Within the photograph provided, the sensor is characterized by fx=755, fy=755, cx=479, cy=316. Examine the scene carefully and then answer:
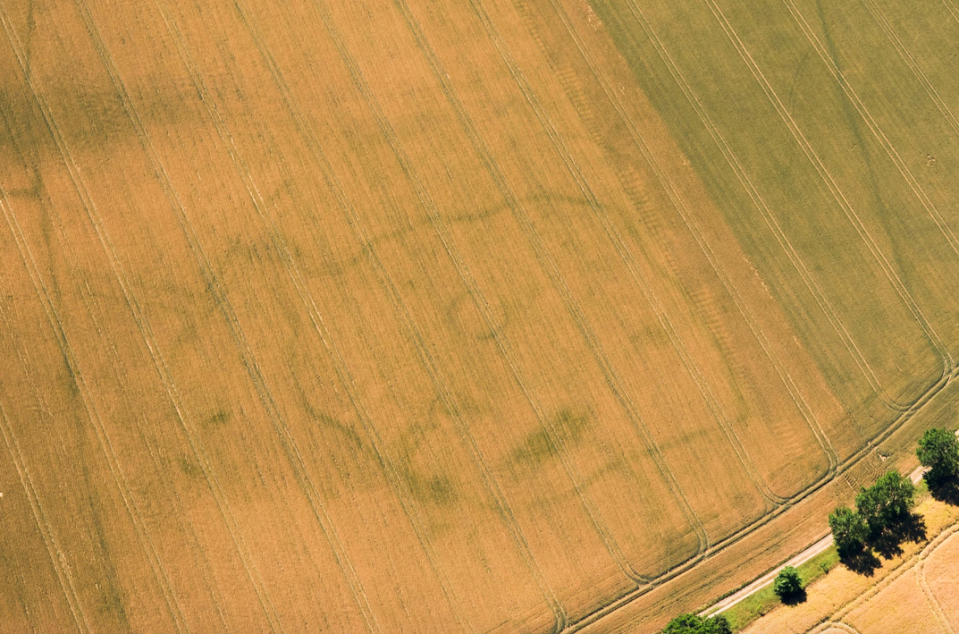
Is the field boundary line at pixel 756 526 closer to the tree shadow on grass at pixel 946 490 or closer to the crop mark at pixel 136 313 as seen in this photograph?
the tree shadow on grass at pixel 946 490

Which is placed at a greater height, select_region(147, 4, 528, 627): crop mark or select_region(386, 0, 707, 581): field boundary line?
select_region(386, 0, 707, 581): field boundary line

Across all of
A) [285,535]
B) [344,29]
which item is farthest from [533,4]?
[285,535]

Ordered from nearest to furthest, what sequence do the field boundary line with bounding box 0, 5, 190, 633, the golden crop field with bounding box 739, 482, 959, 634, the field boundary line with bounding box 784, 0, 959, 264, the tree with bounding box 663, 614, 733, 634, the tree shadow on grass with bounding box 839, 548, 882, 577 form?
the tree with bounding box 663, 614, 733, 634 < the golden crop field with bounding box 739, 482, 959, 634 < the field boundary line with bounding box 0, 5, 190, 633 < the tree shadow on grass with bounding box 839, 548, 882, 577 < the field boundary line with bounding box 784, 0, 959, 264

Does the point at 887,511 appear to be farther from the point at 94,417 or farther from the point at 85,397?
the point at 85,397

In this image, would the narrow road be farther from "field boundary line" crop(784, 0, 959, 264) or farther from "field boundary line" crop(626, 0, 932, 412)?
"field boundary line" crop(784, 0, 959, 264)

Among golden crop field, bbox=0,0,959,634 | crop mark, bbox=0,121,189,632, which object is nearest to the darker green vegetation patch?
golden crop field, bbox=0,0,959,634

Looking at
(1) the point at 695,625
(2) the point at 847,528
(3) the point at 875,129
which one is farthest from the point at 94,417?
(3) the point at 875,129

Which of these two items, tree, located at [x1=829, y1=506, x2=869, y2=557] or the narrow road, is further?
the narrow road
